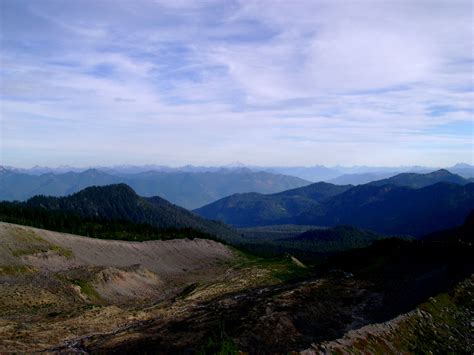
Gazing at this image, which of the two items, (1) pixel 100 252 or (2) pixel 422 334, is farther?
(1) pixel 100 252

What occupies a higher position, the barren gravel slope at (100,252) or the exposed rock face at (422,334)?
the exposed rock face at (422,334)

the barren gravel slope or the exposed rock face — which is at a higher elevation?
the exposed rock face

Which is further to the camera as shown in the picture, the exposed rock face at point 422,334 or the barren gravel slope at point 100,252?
the barren gravel slope at point 100,252

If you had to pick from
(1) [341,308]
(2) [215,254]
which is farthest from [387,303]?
(2) [215,254]

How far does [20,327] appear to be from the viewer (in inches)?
1410

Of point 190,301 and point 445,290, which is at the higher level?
point 445,290

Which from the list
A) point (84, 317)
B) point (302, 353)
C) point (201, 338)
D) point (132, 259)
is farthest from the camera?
point (132, 259)

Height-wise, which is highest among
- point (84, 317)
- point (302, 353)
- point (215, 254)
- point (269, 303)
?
point (302, 353)

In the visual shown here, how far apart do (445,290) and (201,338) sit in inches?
853

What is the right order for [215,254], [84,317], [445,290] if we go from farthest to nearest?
1. [215,254]
2. [84,317]
3. [445,290]

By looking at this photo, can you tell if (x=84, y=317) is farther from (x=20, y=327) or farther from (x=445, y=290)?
(x=445, y=290)

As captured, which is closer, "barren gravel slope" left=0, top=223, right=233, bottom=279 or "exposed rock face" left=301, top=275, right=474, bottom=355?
"exposed rock face" left=301, top=275, right=474, bottom=355

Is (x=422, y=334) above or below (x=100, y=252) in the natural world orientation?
above

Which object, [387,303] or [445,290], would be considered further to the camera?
[387,303]
